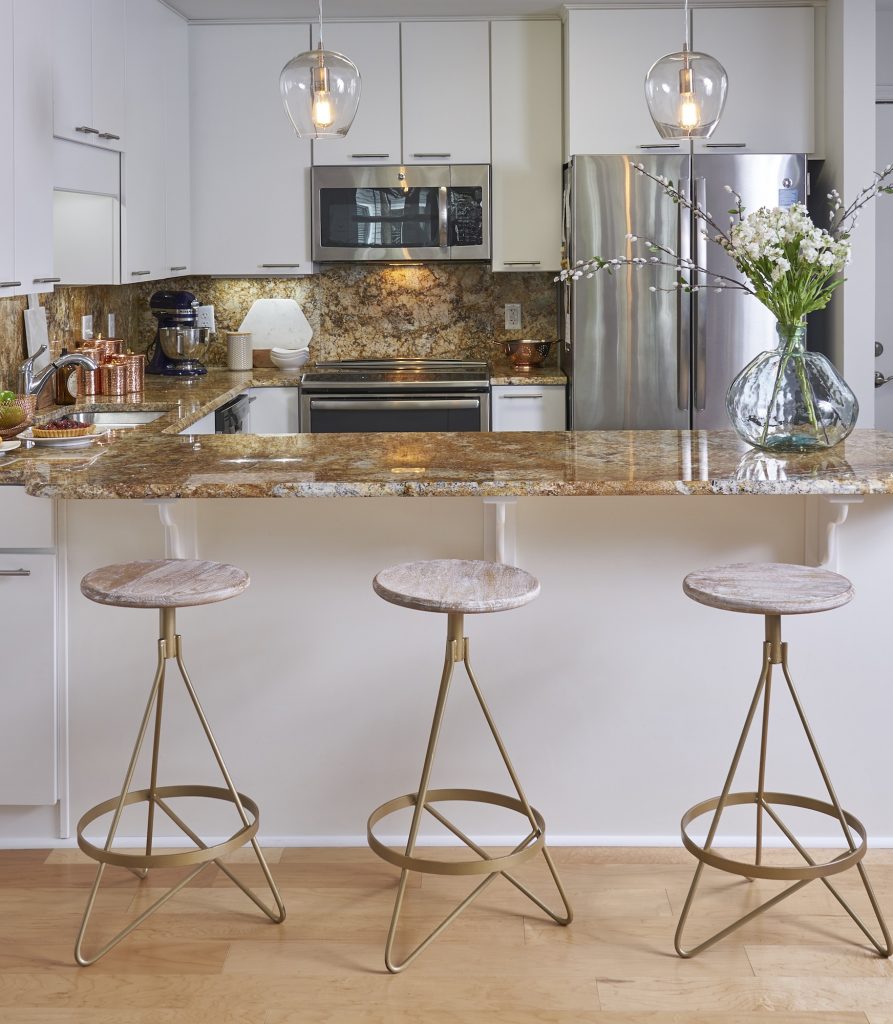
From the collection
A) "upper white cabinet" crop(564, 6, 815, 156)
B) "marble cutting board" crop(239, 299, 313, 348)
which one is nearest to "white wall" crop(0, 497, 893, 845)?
"upper white cabinet" crop(564, 6, 815, 156)

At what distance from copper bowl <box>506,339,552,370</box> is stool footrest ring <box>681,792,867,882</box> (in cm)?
292

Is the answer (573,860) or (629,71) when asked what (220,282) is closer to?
(629,71)

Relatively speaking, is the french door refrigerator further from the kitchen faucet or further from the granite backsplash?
the kitchen faucet

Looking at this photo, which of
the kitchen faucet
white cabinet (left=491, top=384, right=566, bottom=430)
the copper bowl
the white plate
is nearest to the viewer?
the white plate

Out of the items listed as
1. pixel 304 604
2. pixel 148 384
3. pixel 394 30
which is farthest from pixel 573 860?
pixel 394 30

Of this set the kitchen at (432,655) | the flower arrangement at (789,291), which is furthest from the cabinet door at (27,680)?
the flower arrangement at (789,291)

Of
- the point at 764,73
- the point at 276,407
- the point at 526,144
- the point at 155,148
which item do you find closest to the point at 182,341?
the point at 276,407

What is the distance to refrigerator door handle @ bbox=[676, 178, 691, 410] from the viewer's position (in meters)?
4.75

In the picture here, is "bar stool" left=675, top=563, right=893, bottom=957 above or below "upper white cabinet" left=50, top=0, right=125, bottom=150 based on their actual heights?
below

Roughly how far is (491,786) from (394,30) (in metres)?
3.47

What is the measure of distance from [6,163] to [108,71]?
980 millimetres

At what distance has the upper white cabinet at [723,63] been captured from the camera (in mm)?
4832

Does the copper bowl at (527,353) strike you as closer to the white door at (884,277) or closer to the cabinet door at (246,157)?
the cabinet door at (246,157)

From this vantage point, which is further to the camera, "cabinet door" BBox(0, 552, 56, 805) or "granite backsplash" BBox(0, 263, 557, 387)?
"granite backsplash" BBox(0, 263, 557, 387)
